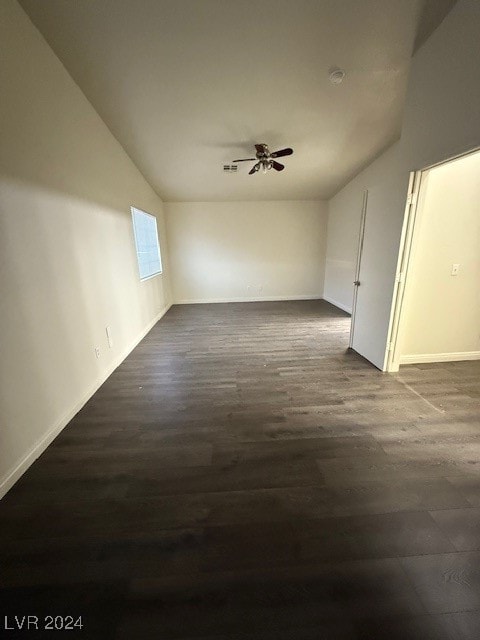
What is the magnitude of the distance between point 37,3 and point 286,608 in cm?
377

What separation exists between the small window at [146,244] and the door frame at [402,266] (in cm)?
358

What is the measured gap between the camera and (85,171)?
253cm

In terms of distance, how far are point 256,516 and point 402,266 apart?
2.48m

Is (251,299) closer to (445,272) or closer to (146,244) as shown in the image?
(146,244)

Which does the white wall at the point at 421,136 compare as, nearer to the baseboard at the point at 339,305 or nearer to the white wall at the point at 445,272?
the white wall at the point at 445,272

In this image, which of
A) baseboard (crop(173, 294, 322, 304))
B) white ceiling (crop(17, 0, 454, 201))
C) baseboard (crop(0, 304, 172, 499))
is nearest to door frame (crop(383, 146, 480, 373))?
white ceiling (crop(17, 0, 454, 201))

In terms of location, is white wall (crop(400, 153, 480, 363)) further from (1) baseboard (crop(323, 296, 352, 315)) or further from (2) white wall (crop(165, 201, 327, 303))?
(2) white wall (crop(165, 201, 327, 303))

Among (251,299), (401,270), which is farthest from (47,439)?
(251,299)

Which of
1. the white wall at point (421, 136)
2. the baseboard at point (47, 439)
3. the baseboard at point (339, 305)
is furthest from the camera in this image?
the baseboard at point (339, 305)

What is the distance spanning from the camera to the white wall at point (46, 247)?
1591 millimetres

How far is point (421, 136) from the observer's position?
214 cm

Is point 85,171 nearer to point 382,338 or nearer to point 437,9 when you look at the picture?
point 437,9

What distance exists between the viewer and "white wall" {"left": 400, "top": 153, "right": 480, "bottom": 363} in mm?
2482

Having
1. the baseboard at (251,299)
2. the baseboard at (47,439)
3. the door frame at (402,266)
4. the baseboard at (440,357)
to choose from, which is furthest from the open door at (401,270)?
the baseboard at (251,299)
